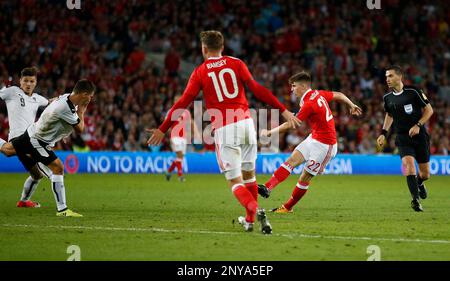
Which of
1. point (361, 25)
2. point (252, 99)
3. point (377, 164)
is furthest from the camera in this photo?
point (361, 25)

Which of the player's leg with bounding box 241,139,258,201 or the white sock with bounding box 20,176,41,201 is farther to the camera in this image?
the white sock with bounding box 20,176,41,201

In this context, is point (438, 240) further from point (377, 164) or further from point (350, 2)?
point (350, 2)

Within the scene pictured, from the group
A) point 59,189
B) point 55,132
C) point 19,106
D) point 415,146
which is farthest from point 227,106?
point 19,106

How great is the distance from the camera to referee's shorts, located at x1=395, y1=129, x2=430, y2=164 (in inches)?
574

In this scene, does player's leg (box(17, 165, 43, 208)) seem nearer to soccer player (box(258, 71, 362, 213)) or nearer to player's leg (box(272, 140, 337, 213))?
soccer player (box(258, 71, 362, 213))

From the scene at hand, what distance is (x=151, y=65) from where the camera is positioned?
30.0m

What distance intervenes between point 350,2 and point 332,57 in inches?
139

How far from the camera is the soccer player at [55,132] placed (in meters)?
12.2

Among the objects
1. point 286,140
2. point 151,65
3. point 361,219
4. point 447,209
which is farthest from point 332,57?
point 361,219

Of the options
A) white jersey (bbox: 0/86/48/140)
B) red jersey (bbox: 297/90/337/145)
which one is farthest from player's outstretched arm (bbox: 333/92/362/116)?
white jersey (bbox: 0/86/48/140)

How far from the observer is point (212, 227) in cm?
1123

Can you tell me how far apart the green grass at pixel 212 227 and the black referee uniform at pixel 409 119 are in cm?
103

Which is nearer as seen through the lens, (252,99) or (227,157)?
(227,157)

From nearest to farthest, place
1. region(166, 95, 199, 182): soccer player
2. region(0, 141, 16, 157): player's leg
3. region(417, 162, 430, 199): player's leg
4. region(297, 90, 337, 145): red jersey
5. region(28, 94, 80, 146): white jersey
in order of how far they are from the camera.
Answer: region(28, 94, 80, 146): white jersey, region(297, 90, 337, 145): red jersey, region(0, 141, 16, 157): player's leg, region(417, 162, 430, 199): player's leg, region(166, 95, 199, 182): soccer player
